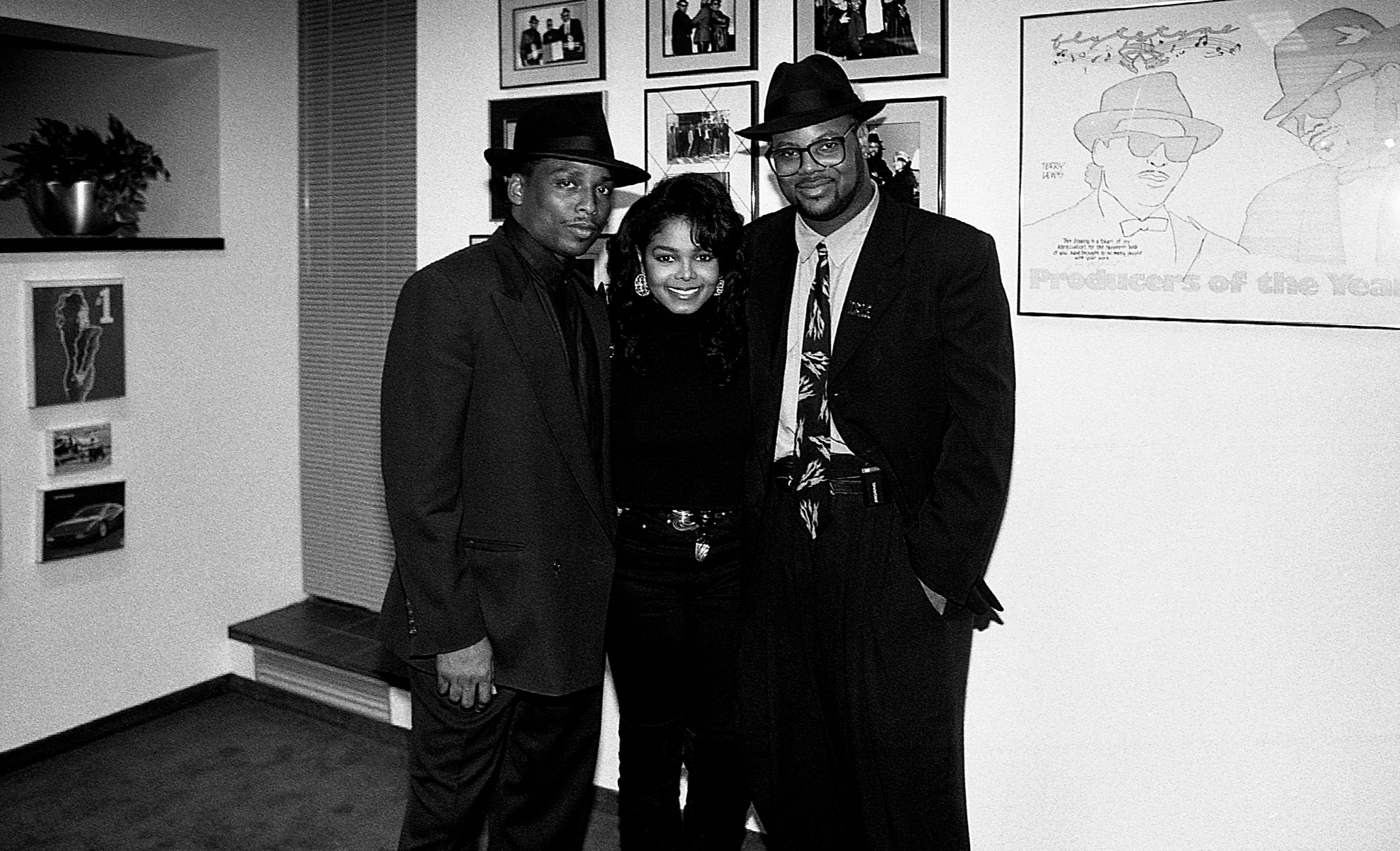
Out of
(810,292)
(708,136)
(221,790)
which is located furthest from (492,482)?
(221,790)

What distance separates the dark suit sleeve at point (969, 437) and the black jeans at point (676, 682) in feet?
1.35

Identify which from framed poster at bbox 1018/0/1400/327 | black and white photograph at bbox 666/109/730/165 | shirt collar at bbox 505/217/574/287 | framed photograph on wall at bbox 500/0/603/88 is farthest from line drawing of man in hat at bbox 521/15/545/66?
framed poster at bbox 1018/0/1400/327

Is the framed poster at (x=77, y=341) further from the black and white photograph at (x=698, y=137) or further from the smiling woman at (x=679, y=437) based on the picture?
the smiling woman at (x=679, y=437)

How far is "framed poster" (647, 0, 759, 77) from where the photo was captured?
9.74 feet

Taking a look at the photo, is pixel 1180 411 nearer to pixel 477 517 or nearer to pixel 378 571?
pixel 477 517

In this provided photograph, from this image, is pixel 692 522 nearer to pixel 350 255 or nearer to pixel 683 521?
pixel 683 521

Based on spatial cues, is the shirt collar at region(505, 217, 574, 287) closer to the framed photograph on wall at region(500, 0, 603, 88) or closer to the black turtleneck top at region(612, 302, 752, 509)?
the black turtleneck top at region(612, 302, 752, 509)

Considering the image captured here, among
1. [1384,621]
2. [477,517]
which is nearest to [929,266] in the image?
[477,517]

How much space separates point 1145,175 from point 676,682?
4.53 feet

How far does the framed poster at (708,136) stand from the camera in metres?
3.01

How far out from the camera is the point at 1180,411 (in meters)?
2.58

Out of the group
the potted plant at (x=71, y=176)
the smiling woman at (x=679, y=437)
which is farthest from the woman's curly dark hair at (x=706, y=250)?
the potted plant at (x=71, y=176)

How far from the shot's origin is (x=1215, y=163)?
247 cm

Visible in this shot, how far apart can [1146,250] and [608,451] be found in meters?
1.16
